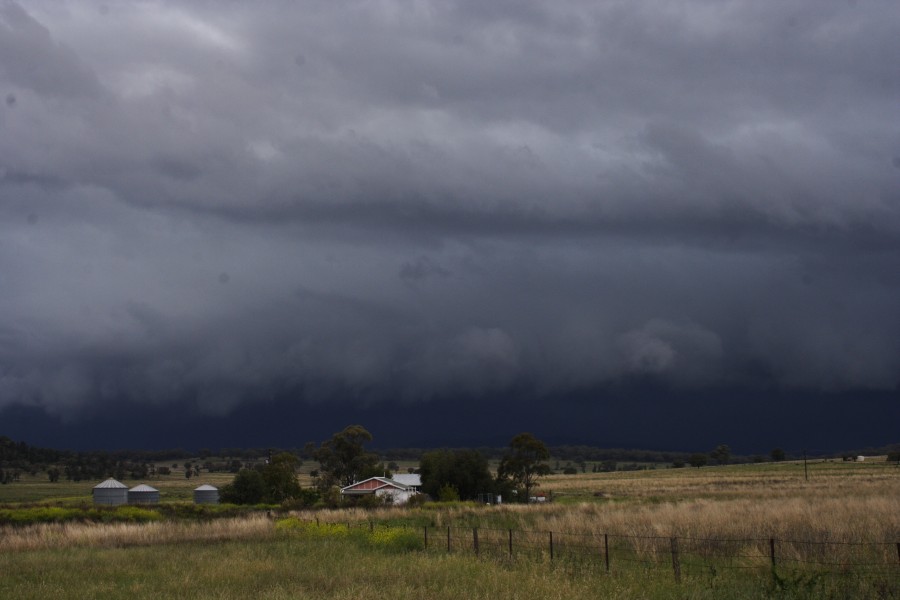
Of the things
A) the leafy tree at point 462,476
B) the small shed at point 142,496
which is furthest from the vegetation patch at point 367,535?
the small shed at point 142,496

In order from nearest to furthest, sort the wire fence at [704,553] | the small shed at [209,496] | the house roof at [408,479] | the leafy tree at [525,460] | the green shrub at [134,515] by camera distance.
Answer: the wire fence at [704,553] → the green shrub at [134,515] → the leafy tree at [525,460] → the small shed at [209,496] → the house roof at [408,479]

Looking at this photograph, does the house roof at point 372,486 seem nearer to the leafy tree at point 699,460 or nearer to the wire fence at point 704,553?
the wire fence at point 704,553

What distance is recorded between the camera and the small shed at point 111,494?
9425 cm

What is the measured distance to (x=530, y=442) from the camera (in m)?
93.2

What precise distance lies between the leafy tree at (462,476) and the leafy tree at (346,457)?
16663 mm

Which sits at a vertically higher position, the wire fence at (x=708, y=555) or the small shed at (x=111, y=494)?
the wire fence at (x=708, y=555)

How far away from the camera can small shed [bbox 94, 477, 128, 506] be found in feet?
309

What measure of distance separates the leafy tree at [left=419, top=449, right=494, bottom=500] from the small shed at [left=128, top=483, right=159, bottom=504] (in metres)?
32.3

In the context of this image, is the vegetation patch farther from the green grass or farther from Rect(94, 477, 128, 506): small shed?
Result: Rect(94, 477, 128, 506): small shed

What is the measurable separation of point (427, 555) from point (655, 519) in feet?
43.4

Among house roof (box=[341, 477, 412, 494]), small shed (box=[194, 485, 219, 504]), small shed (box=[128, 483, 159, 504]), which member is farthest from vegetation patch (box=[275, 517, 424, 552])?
small shed (box=[128, 483, 159, 504])

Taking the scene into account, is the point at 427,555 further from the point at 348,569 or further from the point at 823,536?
the point at 823,536

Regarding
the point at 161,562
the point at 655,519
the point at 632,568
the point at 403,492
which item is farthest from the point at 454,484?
the point at 632,568

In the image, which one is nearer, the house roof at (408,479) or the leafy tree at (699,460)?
the house roof at (408,479)
